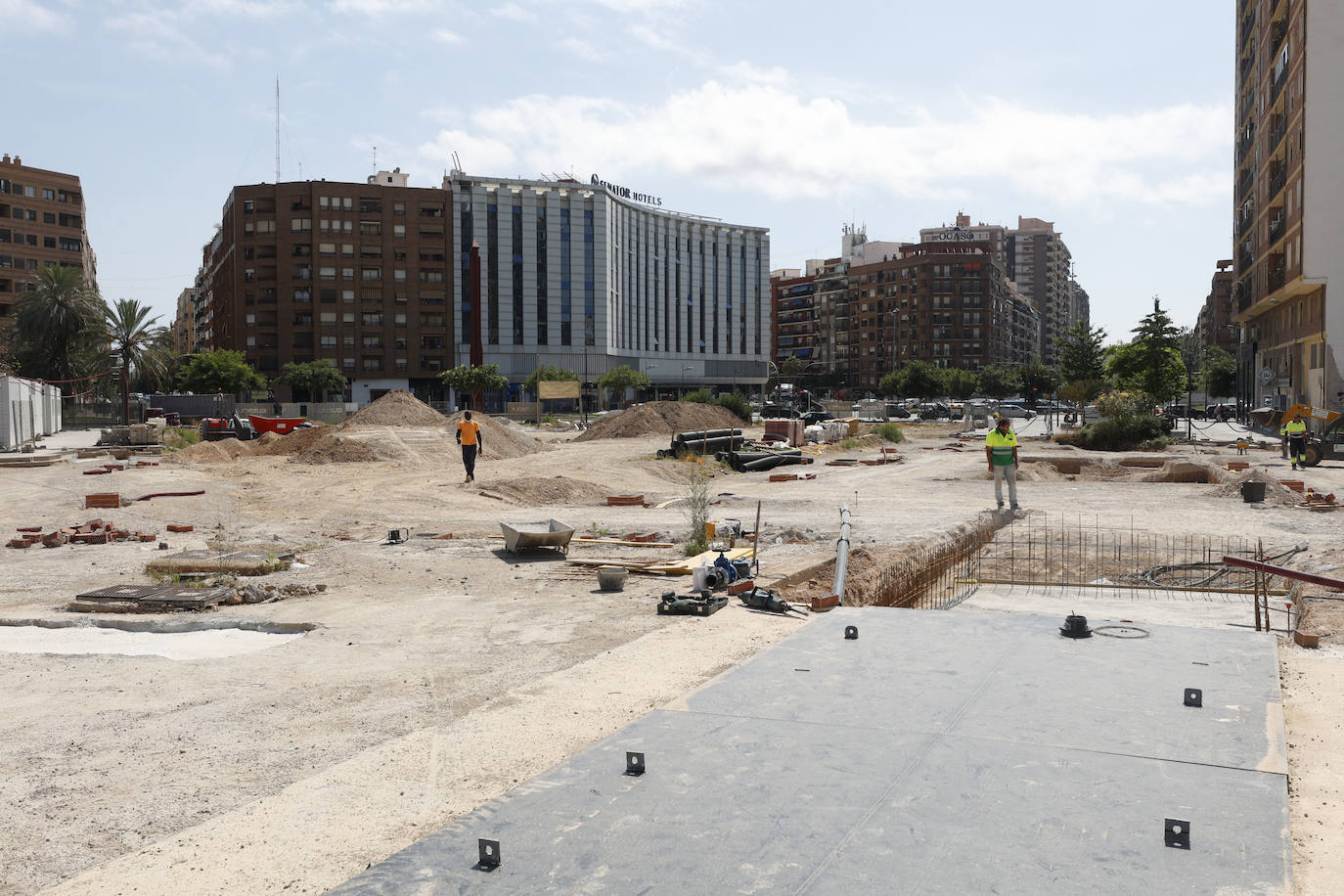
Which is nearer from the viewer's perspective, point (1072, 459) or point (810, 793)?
point (810, 793)

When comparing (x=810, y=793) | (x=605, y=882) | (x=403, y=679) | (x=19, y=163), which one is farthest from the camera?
(x=19, y=163)

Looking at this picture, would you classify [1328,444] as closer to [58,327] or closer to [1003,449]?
[1003,449]

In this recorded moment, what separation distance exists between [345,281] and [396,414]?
2284 inches

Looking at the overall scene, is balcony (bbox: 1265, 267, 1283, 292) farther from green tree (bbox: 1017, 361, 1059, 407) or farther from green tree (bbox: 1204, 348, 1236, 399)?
green tree (bbox: 1017, 361, 1059, 407)

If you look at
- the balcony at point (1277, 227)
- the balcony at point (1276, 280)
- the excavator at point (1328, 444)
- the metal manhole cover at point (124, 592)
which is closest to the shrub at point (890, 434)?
the excavator at point (1328, 444)

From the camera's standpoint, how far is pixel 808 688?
5.89m

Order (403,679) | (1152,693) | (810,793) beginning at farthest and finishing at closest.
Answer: (403,679), (1152,693), (810,793)

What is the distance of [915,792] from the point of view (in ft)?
13.9

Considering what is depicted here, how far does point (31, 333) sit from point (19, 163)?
3835 centimetres

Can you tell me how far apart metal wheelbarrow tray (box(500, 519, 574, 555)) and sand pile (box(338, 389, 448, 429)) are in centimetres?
2547

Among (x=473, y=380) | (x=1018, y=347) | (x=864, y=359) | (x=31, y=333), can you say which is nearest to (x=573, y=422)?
(x=473, y=380)

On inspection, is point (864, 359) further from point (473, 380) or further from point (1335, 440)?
point (1335, 440)

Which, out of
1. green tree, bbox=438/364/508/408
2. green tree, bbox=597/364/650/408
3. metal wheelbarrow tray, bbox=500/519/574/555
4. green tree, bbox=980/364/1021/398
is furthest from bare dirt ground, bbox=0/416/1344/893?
green tree, bbox=980/364/1021/398

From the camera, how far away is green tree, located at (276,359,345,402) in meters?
83.0
